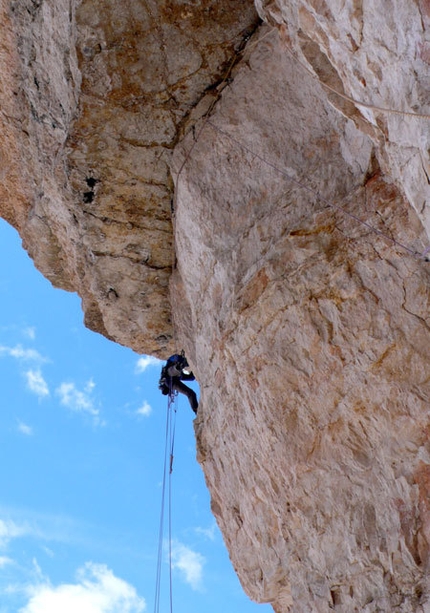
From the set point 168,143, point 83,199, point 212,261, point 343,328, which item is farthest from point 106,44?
point 343,328

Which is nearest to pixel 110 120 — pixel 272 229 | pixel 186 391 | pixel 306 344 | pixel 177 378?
pixel 272 229

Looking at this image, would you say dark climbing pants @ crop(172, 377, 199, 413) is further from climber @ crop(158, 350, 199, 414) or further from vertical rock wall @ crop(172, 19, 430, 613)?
vertical rock wall @ crop(172, 19, 430, 613)

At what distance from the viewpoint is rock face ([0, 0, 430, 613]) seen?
5137 mm

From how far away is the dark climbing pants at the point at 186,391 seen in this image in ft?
33.2

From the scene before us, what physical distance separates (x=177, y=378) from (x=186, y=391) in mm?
302

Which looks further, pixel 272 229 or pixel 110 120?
pixel 110 120

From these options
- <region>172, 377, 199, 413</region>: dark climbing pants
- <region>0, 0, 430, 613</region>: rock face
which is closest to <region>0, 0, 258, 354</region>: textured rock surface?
<region>0, 0, 430, 613</region>: rock face

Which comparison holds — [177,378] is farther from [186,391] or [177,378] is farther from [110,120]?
[110,120]

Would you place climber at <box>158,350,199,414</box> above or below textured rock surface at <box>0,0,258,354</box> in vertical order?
below

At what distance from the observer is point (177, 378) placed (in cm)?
1002

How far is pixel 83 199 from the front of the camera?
7910mm

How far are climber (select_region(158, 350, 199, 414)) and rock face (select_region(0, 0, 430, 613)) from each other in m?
0.80

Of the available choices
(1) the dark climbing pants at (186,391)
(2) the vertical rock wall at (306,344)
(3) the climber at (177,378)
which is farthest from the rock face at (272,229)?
(1) the dark climbing pants at (186,391)

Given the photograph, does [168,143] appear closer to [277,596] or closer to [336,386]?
[336,386]
